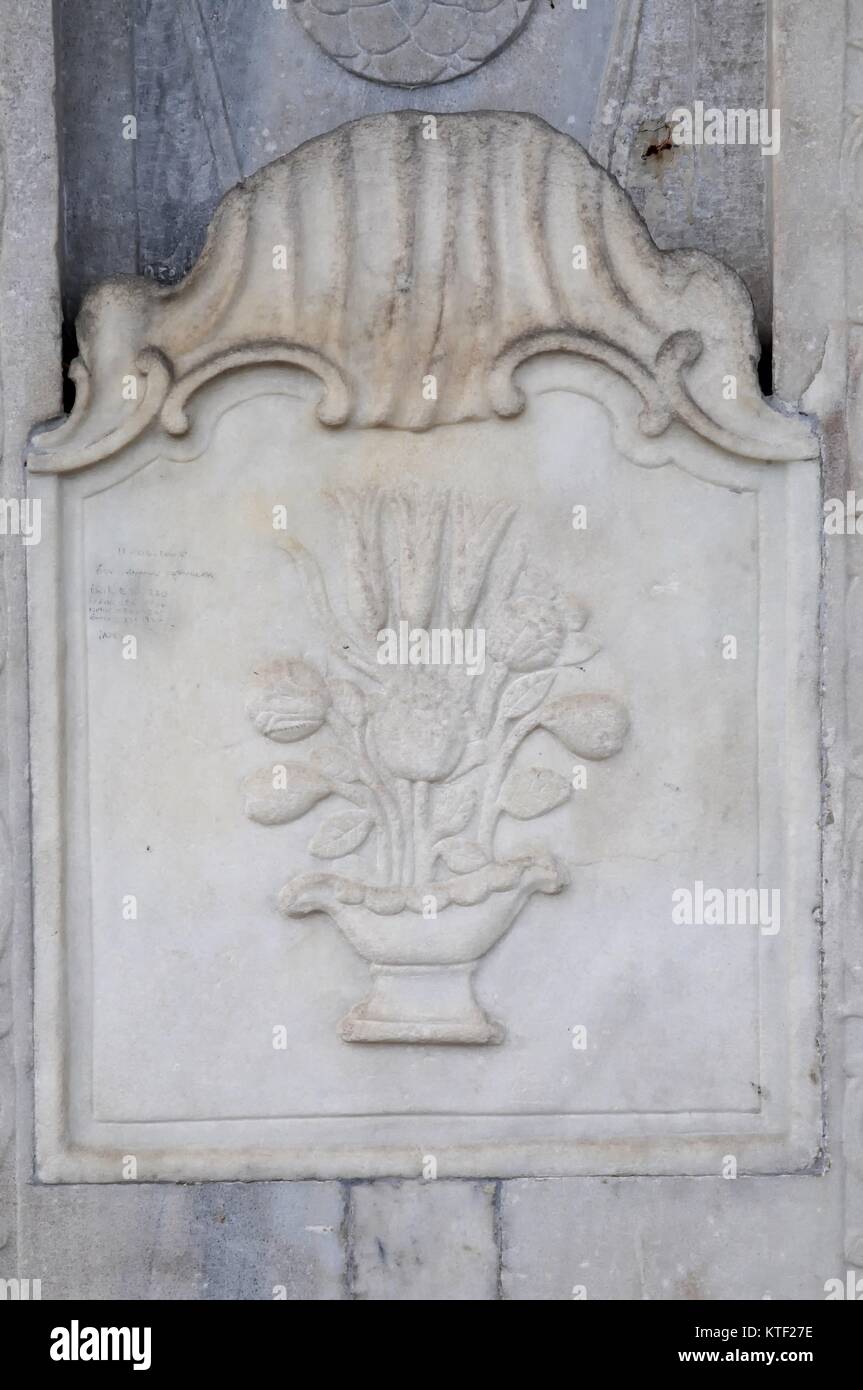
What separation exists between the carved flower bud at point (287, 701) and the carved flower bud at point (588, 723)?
42cm

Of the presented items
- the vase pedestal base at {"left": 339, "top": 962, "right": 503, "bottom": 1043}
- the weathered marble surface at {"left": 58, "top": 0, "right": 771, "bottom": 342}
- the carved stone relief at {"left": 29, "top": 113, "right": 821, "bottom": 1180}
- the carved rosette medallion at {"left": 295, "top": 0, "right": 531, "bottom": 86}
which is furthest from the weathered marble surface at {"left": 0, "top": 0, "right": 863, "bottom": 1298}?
the carved rosette medallion at {"left": 295, "top": 0, "right": 531, "bottom": 86}

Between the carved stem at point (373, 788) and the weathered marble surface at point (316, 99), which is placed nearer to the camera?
the carved stem at point (373, 788)

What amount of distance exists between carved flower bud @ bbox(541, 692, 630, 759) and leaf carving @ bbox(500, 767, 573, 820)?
73 millimetres

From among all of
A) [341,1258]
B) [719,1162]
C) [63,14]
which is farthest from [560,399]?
[341,1258]

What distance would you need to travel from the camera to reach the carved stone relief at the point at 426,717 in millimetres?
2924

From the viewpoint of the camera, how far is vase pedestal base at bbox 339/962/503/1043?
9.77 ft

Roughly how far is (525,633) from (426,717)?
24 centimetres

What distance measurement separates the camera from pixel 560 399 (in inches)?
117

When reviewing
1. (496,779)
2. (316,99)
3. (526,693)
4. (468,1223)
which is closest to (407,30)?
(316,99)

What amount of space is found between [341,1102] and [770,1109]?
809mm

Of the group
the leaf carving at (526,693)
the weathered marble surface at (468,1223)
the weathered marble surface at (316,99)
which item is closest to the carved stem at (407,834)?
the leaf carving at (526,693)

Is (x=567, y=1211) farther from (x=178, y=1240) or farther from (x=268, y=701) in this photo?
(x=268, y=701)

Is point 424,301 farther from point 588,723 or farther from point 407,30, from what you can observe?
point 588,723

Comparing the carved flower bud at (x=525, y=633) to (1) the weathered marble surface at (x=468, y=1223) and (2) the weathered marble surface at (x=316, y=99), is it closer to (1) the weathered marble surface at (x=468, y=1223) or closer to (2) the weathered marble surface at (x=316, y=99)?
(1) the weathered marble surface at (x=468, y=1223)
